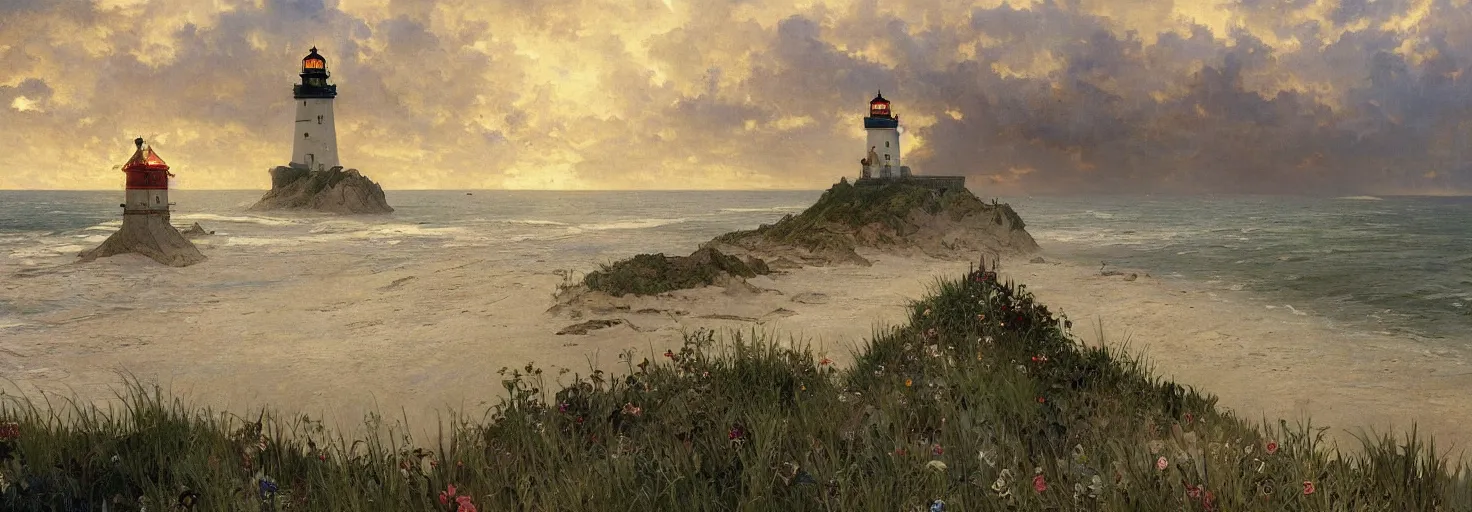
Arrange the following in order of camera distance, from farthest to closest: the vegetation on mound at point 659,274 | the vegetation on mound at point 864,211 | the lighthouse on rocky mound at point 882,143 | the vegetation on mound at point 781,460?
the lighthouse on rocky mound at point 882,143 → the vegetation on mound at point 864,211 → the vegetation on mound at point 659,274 → the vegetation on mound at point 781,460

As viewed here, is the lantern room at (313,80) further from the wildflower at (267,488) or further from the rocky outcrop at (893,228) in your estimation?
the wildflower at (267,488)

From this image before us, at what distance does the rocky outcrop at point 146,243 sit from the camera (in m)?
24.6

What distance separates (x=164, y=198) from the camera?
25.4 metres

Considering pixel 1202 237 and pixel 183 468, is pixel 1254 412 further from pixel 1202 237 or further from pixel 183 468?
pixel 1202 237

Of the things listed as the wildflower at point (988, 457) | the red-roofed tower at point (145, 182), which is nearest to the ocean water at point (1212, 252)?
the red-roofed tower at point (145, 182)

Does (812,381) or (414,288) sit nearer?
(812,381)

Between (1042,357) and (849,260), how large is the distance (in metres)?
18.5

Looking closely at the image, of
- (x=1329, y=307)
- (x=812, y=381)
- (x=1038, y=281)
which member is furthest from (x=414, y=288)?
(x=1329, y=307)

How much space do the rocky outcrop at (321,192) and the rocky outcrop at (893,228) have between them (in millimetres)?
47883

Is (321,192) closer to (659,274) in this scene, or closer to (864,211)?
(864,211)

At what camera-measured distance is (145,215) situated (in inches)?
983

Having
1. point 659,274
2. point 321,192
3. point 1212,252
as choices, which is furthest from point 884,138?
point 321,192

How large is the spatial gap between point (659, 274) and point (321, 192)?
60.1 metres

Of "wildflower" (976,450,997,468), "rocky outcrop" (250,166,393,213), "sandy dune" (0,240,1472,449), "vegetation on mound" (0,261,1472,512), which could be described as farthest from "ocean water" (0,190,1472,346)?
"wildflower" (976,450,997,468)
